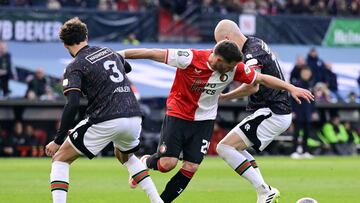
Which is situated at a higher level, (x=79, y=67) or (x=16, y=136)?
(x=79, y=67)

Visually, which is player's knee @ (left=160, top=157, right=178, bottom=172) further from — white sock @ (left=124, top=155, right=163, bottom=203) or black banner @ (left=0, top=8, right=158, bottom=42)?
A: black banner @ (left=0, top=8, right=158, bottom=42)

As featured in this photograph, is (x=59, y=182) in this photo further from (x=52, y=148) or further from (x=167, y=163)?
(x=167, y=163)

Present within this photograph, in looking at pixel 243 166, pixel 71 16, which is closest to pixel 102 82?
pixel 243 166

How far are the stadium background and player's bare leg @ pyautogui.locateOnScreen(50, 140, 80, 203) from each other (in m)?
13.4

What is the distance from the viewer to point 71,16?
26.8 meters

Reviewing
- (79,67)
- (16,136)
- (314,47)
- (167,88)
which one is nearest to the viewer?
(79,67)

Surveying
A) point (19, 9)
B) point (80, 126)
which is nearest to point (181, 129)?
point (80, 126)

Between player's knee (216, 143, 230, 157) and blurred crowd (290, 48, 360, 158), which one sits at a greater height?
player's knee (216, 143, 230, 157)

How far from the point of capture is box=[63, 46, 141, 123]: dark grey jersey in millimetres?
9969

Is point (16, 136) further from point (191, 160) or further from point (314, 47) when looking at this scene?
point (191, 160)

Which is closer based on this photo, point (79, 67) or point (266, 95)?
point (79, 67)

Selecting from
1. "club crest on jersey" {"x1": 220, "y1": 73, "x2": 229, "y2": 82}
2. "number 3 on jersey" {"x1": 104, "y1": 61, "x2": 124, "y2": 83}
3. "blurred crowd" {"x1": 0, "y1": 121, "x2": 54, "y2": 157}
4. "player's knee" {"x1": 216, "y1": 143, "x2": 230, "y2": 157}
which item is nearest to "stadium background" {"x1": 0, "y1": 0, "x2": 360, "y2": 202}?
"blurred crowd" {"x1": 0, "y1": 121, "x2": 54, "y2": 157}

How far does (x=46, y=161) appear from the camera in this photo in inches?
864

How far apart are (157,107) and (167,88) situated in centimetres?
87
